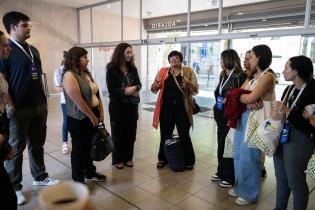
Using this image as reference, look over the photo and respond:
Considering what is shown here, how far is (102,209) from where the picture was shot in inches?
93.9

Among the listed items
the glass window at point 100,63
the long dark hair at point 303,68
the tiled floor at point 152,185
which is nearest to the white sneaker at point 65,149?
the tiled floor at point 152,185

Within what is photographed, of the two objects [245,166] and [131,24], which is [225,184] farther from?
[131,24]

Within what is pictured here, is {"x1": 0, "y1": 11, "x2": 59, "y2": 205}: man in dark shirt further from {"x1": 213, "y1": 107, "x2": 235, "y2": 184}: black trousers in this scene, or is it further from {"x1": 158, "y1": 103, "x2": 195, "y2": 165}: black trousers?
{"x1": 213, "y1": 107, "x2": 235, "y2": 184}: black trousers

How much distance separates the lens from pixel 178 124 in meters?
3.20

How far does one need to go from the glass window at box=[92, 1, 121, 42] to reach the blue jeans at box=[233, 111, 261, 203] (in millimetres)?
7655

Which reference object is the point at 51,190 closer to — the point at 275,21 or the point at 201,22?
the point at 275,21

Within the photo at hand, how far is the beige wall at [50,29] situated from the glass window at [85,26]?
21 cm

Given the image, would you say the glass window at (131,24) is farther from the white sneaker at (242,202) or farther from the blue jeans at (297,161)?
the blue jeans at (297,161)

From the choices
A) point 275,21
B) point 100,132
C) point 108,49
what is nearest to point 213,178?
point 100,132

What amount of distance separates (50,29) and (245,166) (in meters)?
8.35

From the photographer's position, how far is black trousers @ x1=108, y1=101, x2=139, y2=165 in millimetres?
3141

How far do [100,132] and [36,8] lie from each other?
7.34m

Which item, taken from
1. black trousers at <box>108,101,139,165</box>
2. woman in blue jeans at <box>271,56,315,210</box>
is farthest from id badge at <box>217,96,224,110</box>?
black trousers at <box>108,101,139,165</box>

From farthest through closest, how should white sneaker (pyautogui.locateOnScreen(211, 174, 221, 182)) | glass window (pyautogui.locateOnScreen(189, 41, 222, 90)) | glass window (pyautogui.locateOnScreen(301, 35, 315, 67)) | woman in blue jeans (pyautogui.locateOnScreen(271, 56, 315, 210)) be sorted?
glass window (pyautogui.locateOnScreen(189, 41, 222, 90)) < glass window (pyautogui.locateOnScreen(301, 35, 315, 67)) < white sneaker (pyautogui.locateOnScreen(211, 174, 221, 182)) < woman in blue jeans (pyautogui.locateOnScreen(271, 56, 315, 210))
